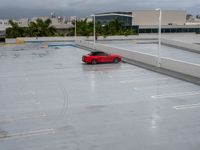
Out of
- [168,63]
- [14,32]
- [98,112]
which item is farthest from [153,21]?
[98,112]

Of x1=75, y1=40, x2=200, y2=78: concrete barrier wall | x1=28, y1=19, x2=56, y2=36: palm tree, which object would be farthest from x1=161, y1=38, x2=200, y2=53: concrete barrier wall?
x1=28, y1=19, x2=56, y2=36: palm tree

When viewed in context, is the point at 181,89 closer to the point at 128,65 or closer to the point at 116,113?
the point at 116,113

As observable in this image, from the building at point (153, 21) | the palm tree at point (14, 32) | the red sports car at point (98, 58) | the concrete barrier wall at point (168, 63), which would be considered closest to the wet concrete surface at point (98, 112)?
the concrete barrier wall at point (168, 63)

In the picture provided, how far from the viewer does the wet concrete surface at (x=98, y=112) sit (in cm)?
1055

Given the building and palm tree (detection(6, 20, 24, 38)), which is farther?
the building

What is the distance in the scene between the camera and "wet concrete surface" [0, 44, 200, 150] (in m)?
10.5

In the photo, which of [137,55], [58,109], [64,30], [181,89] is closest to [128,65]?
[137,55]

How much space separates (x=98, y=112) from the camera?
14016 millimetres

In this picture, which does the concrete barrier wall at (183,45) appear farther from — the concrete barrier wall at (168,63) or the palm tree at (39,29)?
the palm tree at (39,29)

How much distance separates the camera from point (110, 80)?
21734 millimetres

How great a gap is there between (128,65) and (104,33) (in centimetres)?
4706

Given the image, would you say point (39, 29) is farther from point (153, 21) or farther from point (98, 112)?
point (98, 112)

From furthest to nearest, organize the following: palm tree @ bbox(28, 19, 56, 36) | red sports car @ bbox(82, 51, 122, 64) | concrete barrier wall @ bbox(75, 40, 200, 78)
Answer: palm tree @ bbox(28, 19, 56, 36)
red sports car @ bbox(82, 51, 122, 64)
concrete barrier wall @ bbox(75, 40, 200, 78)

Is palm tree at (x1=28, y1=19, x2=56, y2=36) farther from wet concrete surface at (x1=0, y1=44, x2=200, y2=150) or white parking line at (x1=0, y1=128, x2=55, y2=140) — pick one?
white parking line at (x1=0, y1=128, x2=55, y2=140)
